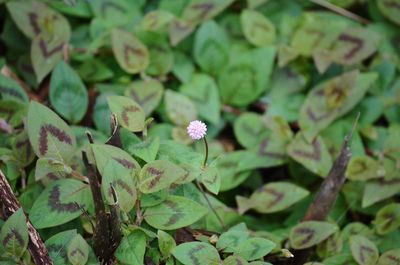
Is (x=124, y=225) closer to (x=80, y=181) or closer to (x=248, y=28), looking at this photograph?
(x=80, y=181)

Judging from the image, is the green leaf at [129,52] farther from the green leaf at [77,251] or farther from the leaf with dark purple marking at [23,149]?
the green leaf at [77,251]

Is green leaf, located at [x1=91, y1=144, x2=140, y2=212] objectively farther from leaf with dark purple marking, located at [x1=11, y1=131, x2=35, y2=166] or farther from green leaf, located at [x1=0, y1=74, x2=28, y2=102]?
green leaf, located at [x1=0, y1=74, x2=28, y2=102]

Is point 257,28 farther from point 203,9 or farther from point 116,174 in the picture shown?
point 116,174

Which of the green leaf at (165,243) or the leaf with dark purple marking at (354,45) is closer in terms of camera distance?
the green leaf at (165,243)

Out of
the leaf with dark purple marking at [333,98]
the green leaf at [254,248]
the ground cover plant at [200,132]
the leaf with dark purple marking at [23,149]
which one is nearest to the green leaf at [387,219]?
the ground cover plant at [200,132]

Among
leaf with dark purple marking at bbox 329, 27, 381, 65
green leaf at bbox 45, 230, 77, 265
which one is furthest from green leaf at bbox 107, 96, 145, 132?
leaf with dark purple marking at bbox 329, 27, 381, 65

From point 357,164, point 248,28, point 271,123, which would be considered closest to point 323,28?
point 248,28

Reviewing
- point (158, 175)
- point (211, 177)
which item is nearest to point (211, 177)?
point (211, 177)
